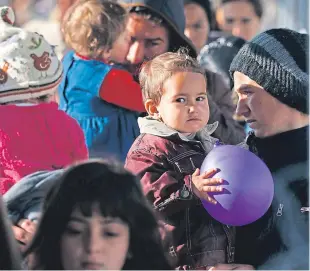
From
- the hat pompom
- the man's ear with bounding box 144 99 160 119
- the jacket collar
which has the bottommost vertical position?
the jacket collar

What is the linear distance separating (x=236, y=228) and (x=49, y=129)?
887mm

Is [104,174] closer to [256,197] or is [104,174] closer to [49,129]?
[256,197]

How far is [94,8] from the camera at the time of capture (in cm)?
485

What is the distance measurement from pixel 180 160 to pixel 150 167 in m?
0.12

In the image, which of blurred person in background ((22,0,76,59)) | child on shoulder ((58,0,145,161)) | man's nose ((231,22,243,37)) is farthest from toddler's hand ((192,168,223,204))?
man's nose ((231,22,243,37))

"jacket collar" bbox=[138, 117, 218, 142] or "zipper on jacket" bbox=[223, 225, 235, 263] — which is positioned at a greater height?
"jacket collar" bbox=[138, 117, 218, 142]

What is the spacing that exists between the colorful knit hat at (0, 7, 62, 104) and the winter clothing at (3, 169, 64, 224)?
3.12ft

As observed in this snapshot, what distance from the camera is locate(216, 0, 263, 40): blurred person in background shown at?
7559mm

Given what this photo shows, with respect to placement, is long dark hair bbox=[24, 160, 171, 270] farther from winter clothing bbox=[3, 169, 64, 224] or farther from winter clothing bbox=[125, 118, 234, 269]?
winter clothing bbox=[125, 118, 234, 269]

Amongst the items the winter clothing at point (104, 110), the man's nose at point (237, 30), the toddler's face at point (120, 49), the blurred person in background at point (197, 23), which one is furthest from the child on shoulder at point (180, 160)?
the man's nose at point (237, 30)

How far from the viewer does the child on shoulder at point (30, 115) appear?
380 cm

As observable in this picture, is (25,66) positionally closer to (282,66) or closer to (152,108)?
(152,108)

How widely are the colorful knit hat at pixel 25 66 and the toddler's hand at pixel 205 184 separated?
99 centimetres

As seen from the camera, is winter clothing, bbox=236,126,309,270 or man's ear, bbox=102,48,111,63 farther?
man's ear, bbox=102,48,111,63
